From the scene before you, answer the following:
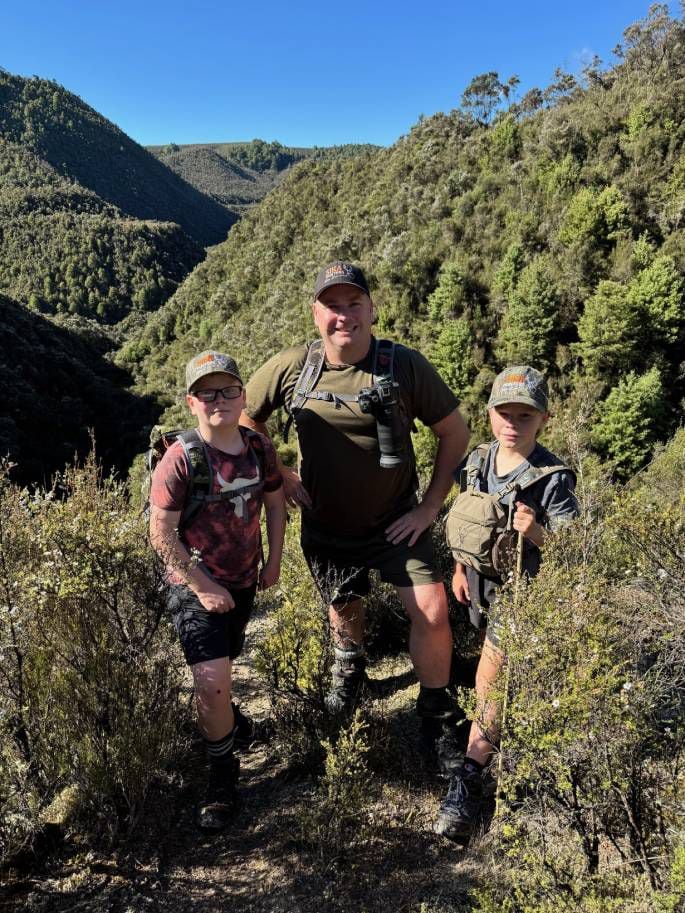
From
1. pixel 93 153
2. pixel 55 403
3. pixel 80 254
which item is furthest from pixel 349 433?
pixel 93 153

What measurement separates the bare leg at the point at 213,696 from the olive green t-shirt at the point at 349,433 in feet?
2.41

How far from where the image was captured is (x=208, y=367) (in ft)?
6.59

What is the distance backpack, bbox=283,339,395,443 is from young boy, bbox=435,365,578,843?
460 mm

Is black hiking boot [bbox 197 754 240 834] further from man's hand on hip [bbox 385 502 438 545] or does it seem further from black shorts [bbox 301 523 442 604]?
man's hand on hip [bbox 385 502 438 545]

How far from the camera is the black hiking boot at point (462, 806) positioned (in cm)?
183

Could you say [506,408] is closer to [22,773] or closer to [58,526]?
[58,526]

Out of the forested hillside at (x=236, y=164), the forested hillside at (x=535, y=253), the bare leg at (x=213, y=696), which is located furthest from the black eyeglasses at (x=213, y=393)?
the forested hillside at (x=236, y=164)

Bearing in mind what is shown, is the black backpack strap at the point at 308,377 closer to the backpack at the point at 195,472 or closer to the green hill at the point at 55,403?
the backpack at the point at 195,472

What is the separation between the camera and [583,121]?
3438 centimetres

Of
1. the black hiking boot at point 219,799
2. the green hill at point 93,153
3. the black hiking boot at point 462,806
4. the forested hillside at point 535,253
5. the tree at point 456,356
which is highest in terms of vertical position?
the green hill at point 93,153

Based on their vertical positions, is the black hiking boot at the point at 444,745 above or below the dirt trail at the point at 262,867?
above

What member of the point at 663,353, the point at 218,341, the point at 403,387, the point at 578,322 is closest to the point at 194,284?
the point at 218,341

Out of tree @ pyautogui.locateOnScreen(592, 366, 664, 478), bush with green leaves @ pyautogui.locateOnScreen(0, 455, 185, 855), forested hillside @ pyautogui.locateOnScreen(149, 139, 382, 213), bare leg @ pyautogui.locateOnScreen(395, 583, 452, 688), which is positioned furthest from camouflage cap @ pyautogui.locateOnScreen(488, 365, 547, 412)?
forested hillside @ pyautogui.locateOnScreen(149, 139, 382, 213)

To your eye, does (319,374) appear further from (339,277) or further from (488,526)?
(488,526)
